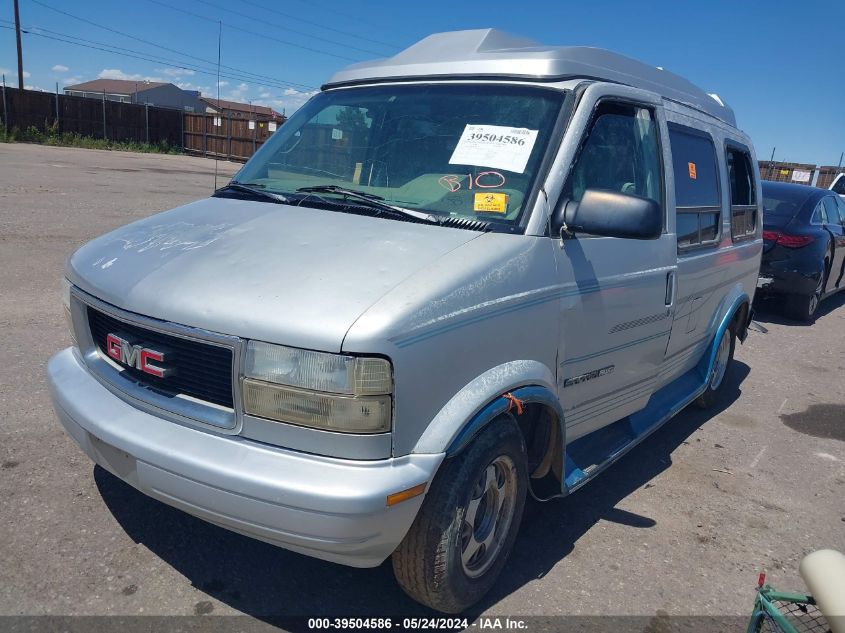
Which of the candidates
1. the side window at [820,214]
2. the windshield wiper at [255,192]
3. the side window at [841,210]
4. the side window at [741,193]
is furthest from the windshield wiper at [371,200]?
the side window at [841,210]

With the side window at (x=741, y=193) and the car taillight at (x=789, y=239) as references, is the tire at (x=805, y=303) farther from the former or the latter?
the side window at (x=741, y=193)

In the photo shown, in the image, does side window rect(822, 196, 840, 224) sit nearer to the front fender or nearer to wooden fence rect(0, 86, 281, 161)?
the front fender

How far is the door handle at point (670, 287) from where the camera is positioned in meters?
3.90

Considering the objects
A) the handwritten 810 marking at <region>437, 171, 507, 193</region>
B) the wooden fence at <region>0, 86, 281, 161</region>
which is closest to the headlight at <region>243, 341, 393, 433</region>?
the handwritten 810 marking at <region>437, 171, 507, 193</region>

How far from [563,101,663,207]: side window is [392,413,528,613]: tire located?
120cm

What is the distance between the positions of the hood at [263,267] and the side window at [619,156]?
815 mm

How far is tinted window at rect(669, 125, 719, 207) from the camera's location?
4141 mm

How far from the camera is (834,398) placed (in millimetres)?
6355

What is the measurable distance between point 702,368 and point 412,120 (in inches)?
118

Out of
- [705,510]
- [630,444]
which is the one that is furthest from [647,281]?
[705,510]

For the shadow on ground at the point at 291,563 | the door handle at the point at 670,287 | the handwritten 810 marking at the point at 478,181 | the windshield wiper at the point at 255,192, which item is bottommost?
the shadow on ground at the point at 291,563

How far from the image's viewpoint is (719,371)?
227 inches

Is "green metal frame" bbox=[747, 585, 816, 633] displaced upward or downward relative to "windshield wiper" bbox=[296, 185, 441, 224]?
downward

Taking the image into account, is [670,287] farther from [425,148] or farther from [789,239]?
[789,239]
